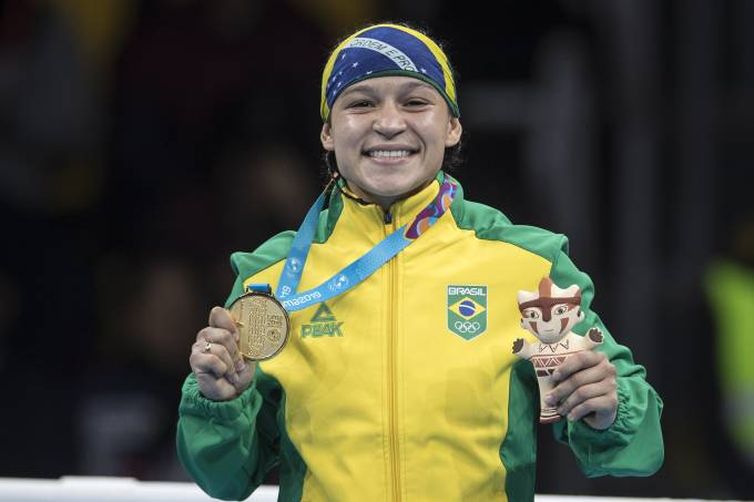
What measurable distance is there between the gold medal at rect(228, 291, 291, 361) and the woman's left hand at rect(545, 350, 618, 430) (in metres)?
0.53

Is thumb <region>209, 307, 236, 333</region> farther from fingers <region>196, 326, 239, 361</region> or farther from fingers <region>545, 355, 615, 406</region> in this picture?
fingers <region>545, 355, 615, 406</region>

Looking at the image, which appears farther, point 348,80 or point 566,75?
point 566,75

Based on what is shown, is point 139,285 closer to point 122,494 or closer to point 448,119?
point 122,494

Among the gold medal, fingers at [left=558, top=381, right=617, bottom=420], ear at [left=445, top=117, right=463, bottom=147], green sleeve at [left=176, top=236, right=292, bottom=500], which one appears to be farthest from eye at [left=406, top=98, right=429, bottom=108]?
fingers at [left=558, top=381, right=617, bottom=420]

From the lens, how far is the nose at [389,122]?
3.56 m

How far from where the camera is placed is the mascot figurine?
10.6 ft

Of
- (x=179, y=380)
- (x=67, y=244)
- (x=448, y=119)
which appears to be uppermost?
(x=448, y=119)

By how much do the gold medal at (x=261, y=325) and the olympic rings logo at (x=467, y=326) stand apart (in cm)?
34

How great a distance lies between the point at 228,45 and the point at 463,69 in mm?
1036

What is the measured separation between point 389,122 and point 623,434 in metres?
0.76

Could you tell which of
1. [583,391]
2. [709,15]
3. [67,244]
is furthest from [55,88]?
[583,391]

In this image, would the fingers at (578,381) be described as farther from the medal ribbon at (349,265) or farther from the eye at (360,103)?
the eye at (360,103)

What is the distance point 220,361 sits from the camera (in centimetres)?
336

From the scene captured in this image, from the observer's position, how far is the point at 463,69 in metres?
7.85
